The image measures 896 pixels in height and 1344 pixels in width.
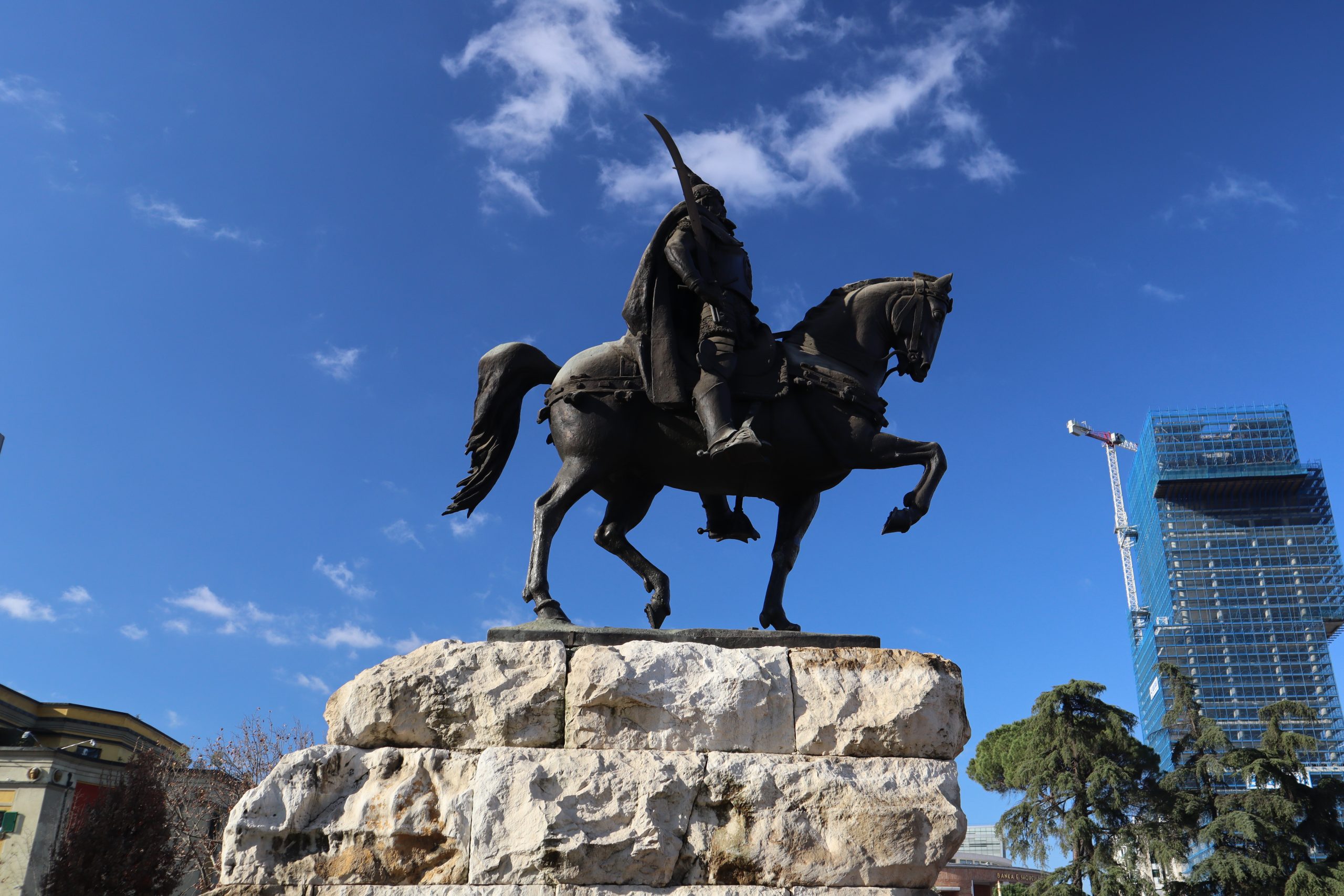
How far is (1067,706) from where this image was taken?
96.2 feet

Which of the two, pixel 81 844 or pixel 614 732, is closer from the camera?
pixel 614 732

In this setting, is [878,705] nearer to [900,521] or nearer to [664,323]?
[900,521]

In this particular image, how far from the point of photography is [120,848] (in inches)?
1011

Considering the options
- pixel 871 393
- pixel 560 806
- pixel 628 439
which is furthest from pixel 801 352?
pixel 560 806

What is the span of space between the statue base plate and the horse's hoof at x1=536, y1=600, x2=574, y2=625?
0.50 feet

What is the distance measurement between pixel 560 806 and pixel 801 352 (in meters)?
3.33

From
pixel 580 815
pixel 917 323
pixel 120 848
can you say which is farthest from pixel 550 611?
pixel 120 848

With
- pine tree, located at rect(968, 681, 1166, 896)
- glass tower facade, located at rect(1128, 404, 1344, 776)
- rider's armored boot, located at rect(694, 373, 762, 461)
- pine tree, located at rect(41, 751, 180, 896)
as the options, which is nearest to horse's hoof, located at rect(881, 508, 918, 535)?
rider's armored boot, located at rect(694, 373, 762, 461)

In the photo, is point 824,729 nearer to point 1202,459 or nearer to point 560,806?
point 560,806

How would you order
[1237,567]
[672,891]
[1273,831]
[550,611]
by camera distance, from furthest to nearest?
[1237,567]
[1273,831]
[550,611]
[672,891]

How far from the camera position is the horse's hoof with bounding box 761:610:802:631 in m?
6.30

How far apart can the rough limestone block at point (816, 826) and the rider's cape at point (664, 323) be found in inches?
94.6

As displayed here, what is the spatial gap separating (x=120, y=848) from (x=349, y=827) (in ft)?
84.7

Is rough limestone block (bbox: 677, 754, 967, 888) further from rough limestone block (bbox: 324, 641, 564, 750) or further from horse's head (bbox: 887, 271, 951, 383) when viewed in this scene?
horse's head (bbox: 887, 271, 951, 383)
